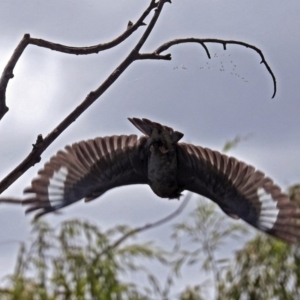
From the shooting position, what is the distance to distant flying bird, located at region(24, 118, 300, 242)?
5824 millimetres

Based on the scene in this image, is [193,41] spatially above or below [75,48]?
above

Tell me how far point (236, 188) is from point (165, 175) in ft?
2.21

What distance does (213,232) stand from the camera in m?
6.56

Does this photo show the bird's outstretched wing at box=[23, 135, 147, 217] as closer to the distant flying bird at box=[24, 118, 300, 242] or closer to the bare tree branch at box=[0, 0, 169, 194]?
the distant flying bird at box=[24, 118, 300, 242]

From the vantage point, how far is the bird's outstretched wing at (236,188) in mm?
6050

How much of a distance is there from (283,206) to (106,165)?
3.91ft

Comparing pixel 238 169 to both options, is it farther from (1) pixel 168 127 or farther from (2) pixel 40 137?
(2) pixel 40 137

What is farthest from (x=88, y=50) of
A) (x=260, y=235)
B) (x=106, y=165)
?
(x=260, y=235)

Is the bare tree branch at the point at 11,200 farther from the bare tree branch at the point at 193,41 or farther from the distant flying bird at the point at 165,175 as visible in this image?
the bare tree branch at the point at 193,41

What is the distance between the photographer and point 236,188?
629cm

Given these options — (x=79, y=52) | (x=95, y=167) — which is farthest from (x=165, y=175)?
(x=79, y=52)

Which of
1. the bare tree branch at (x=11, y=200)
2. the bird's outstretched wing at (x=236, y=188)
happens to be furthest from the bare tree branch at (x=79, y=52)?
the bird's outstretched wing at (x=236, y=188)

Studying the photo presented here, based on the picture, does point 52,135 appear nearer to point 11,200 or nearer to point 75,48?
point 75,48

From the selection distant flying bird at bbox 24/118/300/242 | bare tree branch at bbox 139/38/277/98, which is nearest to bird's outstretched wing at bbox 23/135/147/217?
distant flying bird at bbox 24/118/300/242
